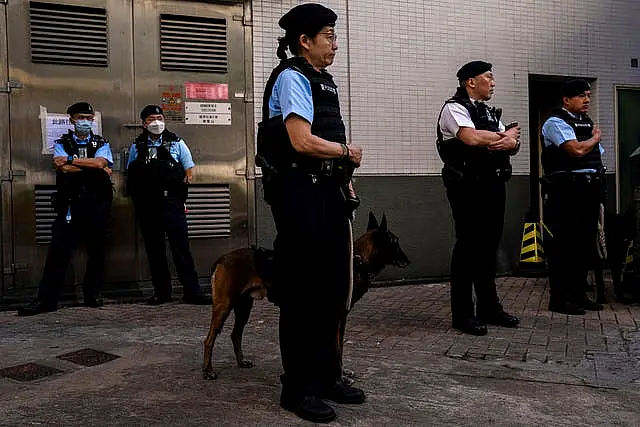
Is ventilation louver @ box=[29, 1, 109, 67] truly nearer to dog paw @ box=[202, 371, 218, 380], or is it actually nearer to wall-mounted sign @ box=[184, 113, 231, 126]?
wall-mounted sign @ box=[184, 113, 231, 126]

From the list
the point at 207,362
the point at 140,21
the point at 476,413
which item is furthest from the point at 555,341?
the point at 140,21

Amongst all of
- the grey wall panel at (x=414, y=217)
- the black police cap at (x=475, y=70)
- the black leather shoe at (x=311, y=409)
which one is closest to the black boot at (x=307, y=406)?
the black leather shoe at (x=311, y=409)

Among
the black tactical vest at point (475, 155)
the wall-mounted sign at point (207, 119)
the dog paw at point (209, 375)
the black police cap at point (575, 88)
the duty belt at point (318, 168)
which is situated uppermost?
the black police cap at point (575, 88)

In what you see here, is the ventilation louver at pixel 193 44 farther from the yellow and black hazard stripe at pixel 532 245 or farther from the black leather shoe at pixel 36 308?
the yellow and black hazard stripe at pixel 532 245

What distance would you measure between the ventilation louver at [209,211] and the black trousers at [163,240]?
461 mm

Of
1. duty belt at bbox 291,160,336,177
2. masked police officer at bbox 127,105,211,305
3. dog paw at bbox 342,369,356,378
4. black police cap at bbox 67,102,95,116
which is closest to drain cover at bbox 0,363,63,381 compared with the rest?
dog paw at bbox 342,369,356,378

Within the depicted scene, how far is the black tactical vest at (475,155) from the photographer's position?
19.2ft

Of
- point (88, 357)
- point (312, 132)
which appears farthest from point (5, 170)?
point (312, 132)

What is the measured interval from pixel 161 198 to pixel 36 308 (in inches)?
63.7

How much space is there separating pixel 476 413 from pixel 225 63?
5.44 m

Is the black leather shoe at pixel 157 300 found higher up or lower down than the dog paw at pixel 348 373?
higher up

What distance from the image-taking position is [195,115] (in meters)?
7.96

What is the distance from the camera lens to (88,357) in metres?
5.10

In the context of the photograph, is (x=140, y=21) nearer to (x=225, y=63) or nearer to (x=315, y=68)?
(x=225, y=63)
